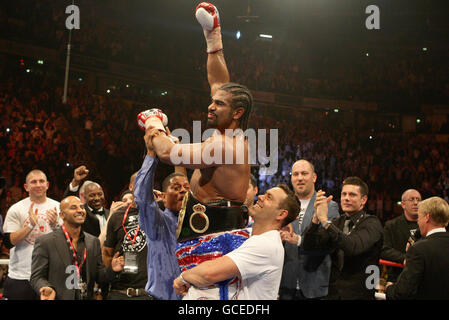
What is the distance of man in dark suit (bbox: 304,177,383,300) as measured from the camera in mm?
3420

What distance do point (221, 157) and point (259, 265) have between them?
0.53 metres

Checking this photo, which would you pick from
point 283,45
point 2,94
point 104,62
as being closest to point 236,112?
point 2,94

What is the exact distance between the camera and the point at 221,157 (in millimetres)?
2346

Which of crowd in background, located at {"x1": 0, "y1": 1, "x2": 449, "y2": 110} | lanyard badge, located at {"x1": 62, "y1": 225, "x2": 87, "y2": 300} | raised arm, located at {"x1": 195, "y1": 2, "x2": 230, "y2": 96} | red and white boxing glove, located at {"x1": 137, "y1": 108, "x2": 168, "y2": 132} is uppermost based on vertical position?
crowd in background, located at {"x1": 0, "y1": 1, "x2": 449, "y2": 110}

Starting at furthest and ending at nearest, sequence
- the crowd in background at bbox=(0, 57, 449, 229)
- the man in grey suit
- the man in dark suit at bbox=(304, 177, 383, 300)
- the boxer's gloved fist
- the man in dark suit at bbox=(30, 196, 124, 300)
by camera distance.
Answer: the crowd in background at bbox=(0, 57, 449, 229) → the man in dark suit at bbox=(30, 196, 124, 300) → the man in grey suit → the man in dark suit at bbox=(304, 177, 383, 300) → the boxer's gloved fist

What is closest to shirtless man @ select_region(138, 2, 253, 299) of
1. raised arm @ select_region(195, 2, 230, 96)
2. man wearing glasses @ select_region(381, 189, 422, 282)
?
raised arm @ select_region(195, 2, 230, 96)

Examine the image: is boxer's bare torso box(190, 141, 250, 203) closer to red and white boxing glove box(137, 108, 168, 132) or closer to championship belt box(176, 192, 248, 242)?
championship belt box(176, 192, 248, 242)

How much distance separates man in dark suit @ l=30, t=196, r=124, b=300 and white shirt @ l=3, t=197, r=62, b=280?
2.60 feet

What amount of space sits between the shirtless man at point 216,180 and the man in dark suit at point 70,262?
64.1 inches

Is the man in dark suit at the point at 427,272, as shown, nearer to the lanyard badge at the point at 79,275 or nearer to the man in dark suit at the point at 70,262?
the man in dark suit at the point at 70,262

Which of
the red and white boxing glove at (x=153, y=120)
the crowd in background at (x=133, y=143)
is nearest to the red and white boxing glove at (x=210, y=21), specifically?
the red and white boxing glove at (x=153, y=120)
